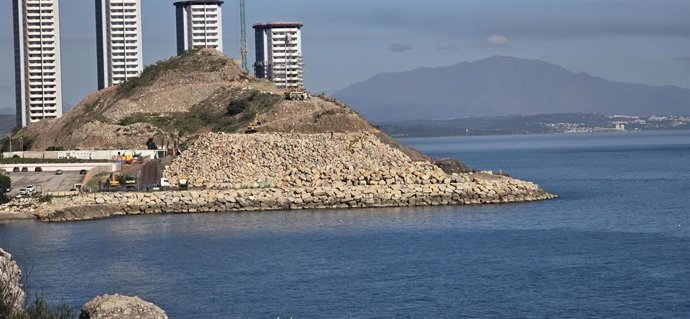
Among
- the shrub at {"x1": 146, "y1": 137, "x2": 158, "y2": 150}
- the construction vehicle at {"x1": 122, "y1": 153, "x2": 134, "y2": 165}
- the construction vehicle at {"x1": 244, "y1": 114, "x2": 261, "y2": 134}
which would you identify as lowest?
the construction vehicle at {"x1": 122, "y1": 153, "x2": 134, "y2": 165}

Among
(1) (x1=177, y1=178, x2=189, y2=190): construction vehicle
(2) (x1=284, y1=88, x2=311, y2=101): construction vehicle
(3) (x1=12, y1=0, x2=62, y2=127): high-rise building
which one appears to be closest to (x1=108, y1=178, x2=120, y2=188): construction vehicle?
(1) (x1=177, y1=178, x2=189, y2=190): construction vehicle

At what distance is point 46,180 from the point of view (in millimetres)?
76062

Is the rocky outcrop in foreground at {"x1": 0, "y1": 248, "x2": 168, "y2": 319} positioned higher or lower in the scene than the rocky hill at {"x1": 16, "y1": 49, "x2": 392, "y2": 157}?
lower

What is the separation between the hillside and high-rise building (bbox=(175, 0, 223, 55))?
25091 millimetres

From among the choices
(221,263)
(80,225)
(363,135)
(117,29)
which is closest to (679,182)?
(363,135)

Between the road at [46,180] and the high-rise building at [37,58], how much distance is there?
56.7 meters

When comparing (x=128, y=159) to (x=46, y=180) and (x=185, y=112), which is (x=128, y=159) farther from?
(x=185, y=112)

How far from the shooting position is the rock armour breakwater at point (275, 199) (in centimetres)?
6488

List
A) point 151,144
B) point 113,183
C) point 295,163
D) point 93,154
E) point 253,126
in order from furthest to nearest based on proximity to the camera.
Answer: point 151,144 → point 93,154 → point 253,126 → point 295,163 → point 113,183

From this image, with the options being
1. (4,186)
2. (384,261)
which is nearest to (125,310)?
(384,261)

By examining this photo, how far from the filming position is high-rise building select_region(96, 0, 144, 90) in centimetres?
13450

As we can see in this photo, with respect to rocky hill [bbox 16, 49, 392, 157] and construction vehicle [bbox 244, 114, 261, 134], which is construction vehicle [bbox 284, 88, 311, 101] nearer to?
rocky hill [bbox 16, 49, 392, 157]

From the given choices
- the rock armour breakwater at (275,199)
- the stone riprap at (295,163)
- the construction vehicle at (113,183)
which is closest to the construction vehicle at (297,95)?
the stone riprap at (295,163)

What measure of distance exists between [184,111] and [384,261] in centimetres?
5970
